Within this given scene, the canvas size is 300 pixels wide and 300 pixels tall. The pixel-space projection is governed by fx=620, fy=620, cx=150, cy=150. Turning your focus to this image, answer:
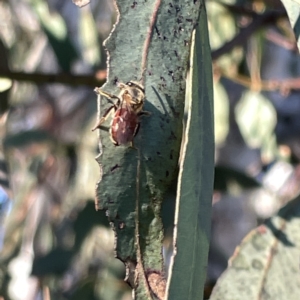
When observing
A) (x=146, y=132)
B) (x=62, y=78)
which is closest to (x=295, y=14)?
(x=146, y=132)

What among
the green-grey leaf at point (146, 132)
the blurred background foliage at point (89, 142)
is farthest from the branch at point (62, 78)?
the green-grey leaf at point (146, 132)

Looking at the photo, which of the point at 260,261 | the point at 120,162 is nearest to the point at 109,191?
the point at 120,162

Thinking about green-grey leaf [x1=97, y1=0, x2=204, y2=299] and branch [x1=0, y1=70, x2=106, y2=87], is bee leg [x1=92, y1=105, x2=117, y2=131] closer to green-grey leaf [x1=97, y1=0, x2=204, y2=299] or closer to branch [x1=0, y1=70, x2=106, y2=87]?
green-grey leaf [x1=97, y1=0, x2=204, y2=299]

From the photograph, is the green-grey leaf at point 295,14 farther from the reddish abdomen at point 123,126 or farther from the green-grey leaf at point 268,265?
the green-grey leaf at point 268,265

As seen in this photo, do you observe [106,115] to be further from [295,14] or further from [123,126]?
[295,14]

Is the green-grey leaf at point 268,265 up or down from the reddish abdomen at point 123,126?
down

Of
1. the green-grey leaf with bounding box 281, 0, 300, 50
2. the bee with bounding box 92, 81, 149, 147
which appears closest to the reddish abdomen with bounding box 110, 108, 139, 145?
the bee with bounding box 92, 81, 149, 147
